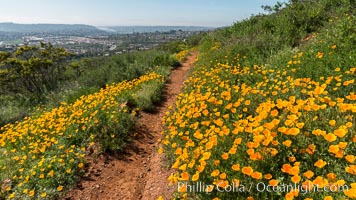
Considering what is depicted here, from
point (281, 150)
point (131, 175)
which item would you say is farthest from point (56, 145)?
point (281, 150)

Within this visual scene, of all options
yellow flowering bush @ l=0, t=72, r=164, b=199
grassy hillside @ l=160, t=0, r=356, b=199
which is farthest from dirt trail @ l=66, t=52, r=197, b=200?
grassy hillside @ l=160, t=0, r=356, b=199

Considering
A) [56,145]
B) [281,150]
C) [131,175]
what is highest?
[281,150]

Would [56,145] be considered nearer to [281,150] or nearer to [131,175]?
[131,175]

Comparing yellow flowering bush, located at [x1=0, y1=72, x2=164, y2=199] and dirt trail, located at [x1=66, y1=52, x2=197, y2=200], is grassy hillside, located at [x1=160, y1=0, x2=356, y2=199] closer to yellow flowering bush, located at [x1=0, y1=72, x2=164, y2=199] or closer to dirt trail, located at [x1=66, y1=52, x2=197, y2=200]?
dirt trail, located at [x1=66, y1=52, x2=197, y2=200]

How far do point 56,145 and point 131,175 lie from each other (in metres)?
1.72

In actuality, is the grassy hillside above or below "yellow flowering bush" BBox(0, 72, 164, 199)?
above

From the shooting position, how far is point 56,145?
6.04 m

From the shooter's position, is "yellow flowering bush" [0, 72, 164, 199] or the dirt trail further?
"yellow flowering bush" [0, 72, 164, 199]

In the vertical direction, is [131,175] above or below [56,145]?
below

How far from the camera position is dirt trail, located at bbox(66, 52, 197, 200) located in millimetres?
4875

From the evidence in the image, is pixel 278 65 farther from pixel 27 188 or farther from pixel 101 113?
pixel 27 188

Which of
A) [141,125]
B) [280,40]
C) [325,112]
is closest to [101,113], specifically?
[141,125]

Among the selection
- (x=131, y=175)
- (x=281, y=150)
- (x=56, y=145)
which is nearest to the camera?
(x=281, y=150)

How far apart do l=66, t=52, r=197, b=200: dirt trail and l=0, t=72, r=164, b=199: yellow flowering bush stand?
25 centimetres
